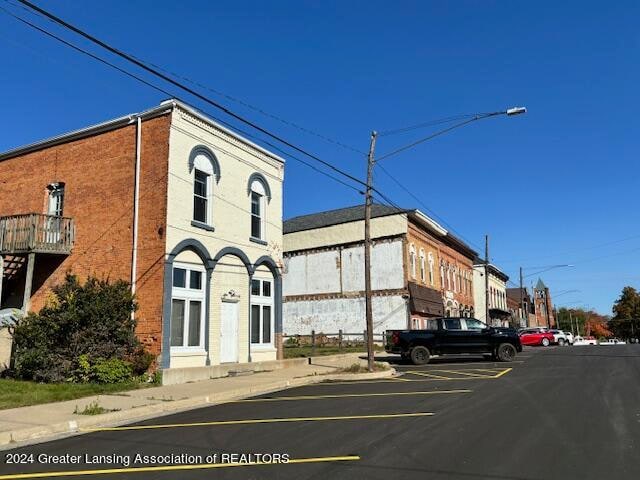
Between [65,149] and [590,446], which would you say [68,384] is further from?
[590,446]

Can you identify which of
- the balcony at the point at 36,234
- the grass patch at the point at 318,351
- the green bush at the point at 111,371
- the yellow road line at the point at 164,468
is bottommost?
the yellow road line at the point at 164,468

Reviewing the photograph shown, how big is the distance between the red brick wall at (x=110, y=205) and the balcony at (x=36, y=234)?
1.32 feet

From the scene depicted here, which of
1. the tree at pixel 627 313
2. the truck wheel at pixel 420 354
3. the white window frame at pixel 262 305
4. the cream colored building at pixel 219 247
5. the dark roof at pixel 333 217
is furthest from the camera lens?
the tree at pixel 627 313

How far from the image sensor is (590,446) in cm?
784

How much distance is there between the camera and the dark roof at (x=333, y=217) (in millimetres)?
41209

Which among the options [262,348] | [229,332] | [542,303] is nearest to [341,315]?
[262,348]

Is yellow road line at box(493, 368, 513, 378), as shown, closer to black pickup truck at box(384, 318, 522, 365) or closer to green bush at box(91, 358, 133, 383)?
black pickup truck at box(384, 318, 522, 365)

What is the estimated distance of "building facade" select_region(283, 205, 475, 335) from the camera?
38750 millimetres

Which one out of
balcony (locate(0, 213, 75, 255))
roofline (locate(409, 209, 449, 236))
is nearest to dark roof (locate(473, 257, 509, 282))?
roofline (locate(409, 209, 449, 236))

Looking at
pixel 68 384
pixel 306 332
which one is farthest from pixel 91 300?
pixel 306 332

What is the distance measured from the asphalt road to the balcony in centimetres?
954

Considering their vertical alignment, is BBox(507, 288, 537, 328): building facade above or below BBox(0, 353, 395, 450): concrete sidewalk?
above

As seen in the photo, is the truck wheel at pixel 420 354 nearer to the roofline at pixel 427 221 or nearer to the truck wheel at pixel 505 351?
the truck wheel at pixel 505 351

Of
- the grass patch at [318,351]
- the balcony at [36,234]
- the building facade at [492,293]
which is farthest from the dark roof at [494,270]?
the balcony at [36,234]
